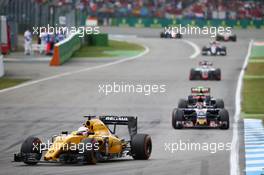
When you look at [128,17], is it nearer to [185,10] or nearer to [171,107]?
[185,10]

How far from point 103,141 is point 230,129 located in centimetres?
770

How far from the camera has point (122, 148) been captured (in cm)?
1889

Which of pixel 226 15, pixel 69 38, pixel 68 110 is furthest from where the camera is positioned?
pixel 226 15

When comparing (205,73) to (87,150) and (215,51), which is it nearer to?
(215,51)

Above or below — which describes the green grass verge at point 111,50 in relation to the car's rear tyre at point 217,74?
below

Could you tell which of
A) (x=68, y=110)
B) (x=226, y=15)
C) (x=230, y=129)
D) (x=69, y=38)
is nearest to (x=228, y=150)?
(x=230, y=129)

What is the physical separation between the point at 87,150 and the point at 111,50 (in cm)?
4817

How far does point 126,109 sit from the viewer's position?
31.1 m

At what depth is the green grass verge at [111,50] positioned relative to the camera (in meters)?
60.7

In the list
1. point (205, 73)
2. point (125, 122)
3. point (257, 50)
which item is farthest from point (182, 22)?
point (125, 122)

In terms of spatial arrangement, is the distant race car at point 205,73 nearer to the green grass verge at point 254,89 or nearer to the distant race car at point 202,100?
the green grass verge at point 254,89

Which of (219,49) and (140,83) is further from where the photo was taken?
(219,49)

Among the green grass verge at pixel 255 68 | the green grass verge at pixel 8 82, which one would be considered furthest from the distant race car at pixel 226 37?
the green grass verge at pixel 8 82

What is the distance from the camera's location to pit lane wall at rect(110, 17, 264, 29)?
87.0 metres
